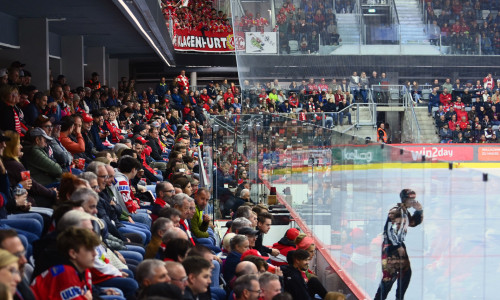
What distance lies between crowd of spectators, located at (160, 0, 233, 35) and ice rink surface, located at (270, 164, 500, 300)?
940 inches

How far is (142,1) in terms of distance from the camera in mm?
13172

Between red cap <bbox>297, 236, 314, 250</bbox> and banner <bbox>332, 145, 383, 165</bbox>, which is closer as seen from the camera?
banner <bbox>332, 145, 383, 165</bbox>

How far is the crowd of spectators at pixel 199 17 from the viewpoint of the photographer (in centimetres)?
3162

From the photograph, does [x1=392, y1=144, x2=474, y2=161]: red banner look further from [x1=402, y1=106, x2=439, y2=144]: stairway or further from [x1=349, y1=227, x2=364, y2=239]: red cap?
[x1=349, y1=227, x2=364, y2=239]: red cap

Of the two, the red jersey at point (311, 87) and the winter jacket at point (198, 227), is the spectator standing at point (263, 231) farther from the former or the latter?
the red jersey at point (311, 87)

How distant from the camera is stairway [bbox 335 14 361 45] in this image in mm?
32250

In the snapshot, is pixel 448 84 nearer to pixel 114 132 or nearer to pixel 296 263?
pixel 114 132

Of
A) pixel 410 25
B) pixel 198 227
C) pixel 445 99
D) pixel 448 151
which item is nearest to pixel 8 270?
pixel 198 227

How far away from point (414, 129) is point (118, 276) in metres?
23.6

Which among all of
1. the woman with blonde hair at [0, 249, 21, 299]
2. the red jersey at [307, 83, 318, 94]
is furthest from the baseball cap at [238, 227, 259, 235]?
the red jersey at [307, 83, 318, 94]

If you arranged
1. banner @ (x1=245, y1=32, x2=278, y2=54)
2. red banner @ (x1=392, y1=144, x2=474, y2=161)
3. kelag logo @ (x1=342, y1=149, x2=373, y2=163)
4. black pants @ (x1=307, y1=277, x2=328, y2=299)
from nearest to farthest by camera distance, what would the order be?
kelag logo @ (x1=342, y1=149, x2=373, y2=163) < black pants @ (x1=307, y1=277, x2=328, y2=299) < red banner @ (x1=392, y1=144, x2=474, y2=161) < banner @ (x1=245, y1=32, x2=278, y2=54)

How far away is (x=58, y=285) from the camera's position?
484 cm

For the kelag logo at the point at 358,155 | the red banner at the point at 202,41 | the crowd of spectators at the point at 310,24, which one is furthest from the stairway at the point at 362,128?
the kelag logo at the point at 358,155

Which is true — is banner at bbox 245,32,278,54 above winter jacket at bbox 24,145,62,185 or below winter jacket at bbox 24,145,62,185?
above
